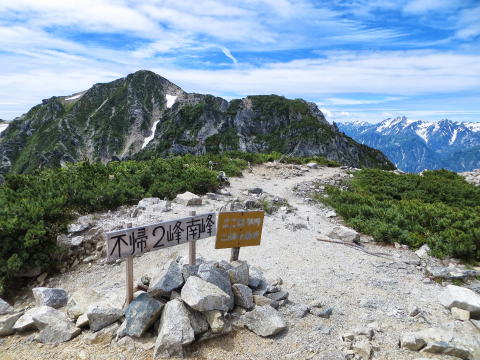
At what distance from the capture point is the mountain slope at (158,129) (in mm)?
130125

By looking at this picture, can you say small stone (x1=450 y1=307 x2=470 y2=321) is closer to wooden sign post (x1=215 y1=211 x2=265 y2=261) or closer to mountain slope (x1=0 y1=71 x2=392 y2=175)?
wooden sign post (x1=215 y1=211 x2=265 y2=261)

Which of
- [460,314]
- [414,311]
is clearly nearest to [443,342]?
[414,311]

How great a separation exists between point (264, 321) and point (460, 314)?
13.0ft

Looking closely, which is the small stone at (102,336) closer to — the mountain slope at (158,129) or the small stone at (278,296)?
the small stone at (278,296)

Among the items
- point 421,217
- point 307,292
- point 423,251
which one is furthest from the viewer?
point 421,217

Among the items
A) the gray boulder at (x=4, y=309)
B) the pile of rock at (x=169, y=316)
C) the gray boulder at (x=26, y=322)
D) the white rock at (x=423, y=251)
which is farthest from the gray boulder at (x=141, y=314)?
the white rock at (x=423, y=251)

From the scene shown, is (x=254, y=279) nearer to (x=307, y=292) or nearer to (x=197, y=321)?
(x=307, y=292)

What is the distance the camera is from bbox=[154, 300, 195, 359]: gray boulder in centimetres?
454

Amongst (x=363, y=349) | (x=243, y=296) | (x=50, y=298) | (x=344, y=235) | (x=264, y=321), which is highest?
(x=243, y=296)

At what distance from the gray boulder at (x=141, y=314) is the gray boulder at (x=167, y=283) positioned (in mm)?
187

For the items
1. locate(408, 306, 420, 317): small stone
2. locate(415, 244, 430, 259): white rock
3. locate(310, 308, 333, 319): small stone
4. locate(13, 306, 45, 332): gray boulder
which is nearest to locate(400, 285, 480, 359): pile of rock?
locate(408, 306, 420, 317): small stone

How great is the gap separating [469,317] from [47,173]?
1562cm

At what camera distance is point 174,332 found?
4641 mm

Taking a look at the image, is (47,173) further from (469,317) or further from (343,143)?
(343,143)
